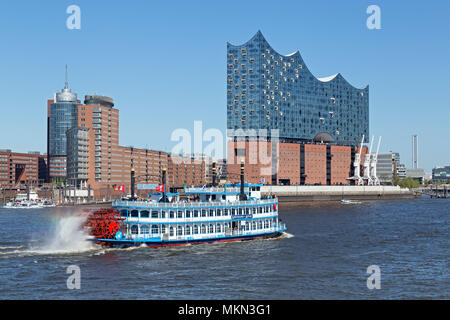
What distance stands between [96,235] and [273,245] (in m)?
21.9

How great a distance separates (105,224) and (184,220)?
9209mm

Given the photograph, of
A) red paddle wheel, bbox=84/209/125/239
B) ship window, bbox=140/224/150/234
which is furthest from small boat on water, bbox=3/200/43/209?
ship window, bbox=140/224/150/234

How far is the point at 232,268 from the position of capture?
46.6m

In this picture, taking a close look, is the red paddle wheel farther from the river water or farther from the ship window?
the ship window

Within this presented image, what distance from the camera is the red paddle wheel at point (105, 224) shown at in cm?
5472

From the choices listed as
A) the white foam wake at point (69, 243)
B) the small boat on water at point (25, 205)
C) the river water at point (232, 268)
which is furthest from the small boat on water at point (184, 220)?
the small boat on water at point (25, 205)

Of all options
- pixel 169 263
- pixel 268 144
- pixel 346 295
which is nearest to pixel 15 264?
pixel 169 263

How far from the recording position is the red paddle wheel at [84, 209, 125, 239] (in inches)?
2154

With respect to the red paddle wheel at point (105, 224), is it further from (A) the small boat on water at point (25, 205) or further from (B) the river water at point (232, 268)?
(A) the small boat on water at point (25, 205)

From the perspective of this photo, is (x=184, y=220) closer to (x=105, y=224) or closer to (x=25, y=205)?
(x=105, y=224)

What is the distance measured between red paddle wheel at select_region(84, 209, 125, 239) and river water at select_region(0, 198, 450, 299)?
73.1 inches

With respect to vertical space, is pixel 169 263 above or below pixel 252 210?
below
